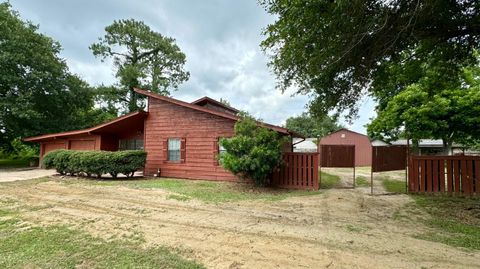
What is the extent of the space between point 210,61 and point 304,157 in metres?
12.4

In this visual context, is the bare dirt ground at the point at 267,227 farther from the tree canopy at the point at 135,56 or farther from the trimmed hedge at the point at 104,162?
the tree canopy at the point at 135,56

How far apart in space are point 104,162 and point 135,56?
66.3 ft

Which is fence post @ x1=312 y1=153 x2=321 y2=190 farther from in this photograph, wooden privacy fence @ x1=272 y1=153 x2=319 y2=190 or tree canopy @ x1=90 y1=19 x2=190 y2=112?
tree canopy @ x1=90 y1=19 x2=190 y2=112

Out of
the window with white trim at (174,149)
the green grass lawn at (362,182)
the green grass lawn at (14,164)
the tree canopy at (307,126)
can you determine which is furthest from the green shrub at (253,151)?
the tree canopy at (307,126)

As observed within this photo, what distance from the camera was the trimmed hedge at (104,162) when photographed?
A: 41.0 ft

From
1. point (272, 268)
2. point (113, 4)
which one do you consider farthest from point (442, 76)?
point (113, 4)

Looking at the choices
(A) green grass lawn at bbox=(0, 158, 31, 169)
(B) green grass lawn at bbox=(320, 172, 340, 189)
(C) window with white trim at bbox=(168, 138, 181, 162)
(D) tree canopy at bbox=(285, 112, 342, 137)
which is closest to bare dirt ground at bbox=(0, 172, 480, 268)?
(B) green grass lawn at bbox=(320, 172, 340, 189)

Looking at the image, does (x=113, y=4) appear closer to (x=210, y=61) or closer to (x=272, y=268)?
(x=210, y=61)

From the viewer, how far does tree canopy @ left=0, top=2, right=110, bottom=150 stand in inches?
766

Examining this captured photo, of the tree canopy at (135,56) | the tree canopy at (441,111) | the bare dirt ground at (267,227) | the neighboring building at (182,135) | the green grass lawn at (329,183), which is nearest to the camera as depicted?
the bare dirt ground at (267,227)

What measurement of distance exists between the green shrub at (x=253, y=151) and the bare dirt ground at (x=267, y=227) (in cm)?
186

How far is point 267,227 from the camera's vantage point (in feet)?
16.9

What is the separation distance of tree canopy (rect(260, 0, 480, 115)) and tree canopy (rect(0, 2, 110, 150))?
1975 centimetres

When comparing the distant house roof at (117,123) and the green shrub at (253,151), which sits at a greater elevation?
the distant house roof at (117,123)
